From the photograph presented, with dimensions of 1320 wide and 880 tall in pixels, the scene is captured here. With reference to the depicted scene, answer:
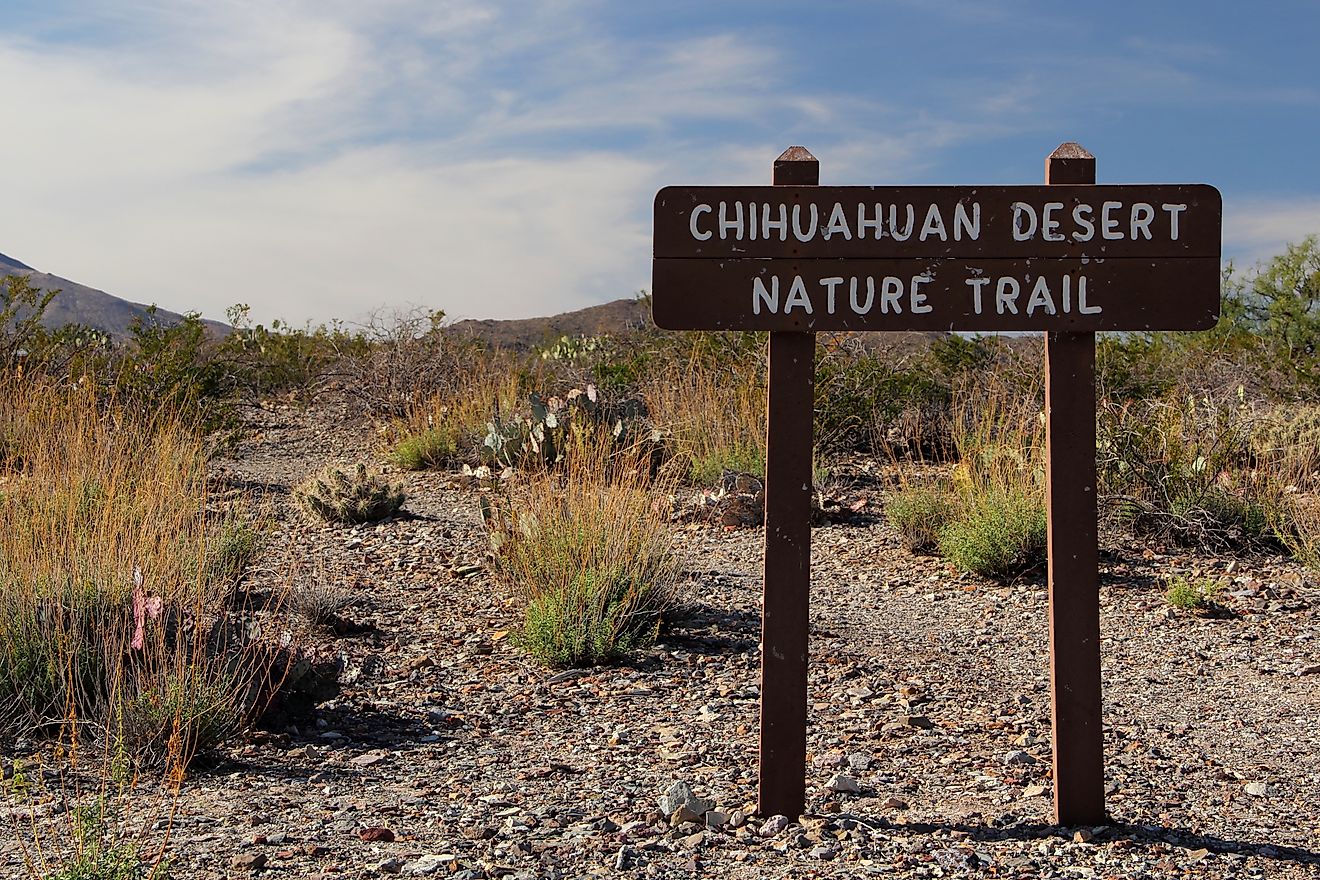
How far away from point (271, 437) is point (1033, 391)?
29.0ft

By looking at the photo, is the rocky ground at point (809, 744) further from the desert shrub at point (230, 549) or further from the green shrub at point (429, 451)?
the green shrub at point (429, 451)

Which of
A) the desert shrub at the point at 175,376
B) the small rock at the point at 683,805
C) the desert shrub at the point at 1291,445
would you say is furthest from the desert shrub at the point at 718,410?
the small rock at the point at 683,805

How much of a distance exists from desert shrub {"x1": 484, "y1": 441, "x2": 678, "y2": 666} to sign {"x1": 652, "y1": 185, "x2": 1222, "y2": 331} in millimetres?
2315

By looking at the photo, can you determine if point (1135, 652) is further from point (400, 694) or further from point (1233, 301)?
point (1233, 301)

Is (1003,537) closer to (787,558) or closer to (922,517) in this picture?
(922,517)

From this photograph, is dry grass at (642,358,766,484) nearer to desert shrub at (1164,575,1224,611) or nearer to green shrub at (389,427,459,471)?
green shrub at (389,427,459,471)

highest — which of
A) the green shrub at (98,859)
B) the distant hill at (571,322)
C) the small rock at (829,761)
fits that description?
the distant hill at (571,322)

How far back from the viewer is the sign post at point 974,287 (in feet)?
11.8

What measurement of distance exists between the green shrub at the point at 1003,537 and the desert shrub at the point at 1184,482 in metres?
1.15

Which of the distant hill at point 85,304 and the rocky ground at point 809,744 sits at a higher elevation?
the distant hill at point 85,304

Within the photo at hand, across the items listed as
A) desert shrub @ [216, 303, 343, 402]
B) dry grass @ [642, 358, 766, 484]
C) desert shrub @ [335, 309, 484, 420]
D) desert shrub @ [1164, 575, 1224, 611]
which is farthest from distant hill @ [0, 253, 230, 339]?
desert shrub @ [1164, 575, 1224, 611]

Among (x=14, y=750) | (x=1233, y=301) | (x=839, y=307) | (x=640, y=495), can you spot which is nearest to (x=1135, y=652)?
(x=640, y=495)

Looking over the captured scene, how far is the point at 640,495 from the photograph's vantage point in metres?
6.28

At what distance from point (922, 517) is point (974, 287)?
4726mm
